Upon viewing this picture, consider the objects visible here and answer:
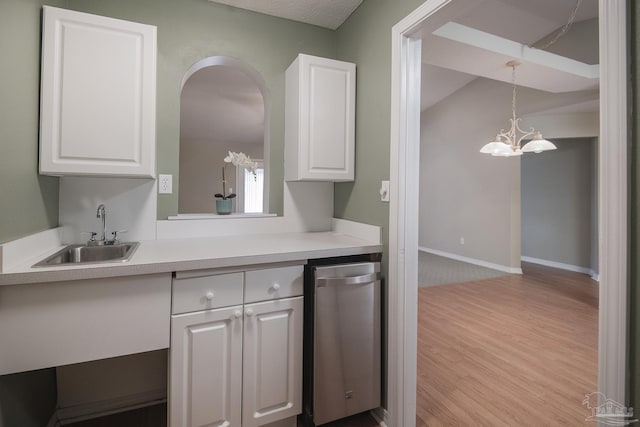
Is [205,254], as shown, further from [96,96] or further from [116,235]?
[96,96]

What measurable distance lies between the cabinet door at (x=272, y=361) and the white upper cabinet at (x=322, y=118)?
2.83 ft

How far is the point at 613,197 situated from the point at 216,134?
6569 mm

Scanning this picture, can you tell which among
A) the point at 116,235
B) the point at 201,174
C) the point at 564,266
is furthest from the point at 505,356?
the point at 201,174

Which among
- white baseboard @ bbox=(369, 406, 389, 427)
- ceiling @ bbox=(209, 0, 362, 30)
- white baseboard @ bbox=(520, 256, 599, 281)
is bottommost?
white baseboard @ bbox=(369, 406, 389, 427)

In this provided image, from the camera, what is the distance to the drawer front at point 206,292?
137 centimetres

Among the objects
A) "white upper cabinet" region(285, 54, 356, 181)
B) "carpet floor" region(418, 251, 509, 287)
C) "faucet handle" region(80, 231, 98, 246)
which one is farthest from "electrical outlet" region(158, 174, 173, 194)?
"carpet floor" region(418, 251, 509, 287)

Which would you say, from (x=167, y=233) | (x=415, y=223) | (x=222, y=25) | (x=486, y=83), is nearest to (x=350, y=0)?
(x=222, y=25)

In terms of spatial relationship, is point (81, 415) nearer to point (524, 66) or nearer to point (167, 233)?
point (167, 233)

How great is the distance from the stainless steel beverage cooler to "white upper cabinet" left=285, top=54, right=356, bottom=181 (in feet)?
2.32

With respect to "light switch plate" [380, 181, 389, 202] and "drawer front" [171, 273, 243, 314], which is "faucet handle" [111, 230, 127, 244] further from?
"light switch plate" [380, 181, 389, 202]

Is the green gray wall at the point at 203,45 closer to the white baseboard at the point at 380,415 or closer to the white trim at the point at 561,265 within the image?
the white baseboard at the point at 380,415

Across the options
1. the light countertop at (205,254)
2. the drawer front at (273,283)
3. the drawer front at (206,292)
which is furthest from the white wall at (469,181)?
the drawer front at (206,292)

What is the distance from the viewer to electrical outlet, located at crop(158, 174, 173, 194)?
1928mm

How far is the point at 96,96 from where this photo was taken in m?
1.50
